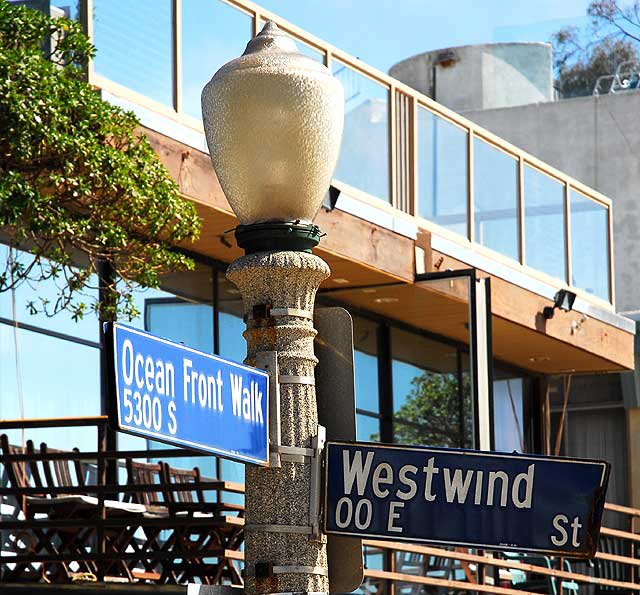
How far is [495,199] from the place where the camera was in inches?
637

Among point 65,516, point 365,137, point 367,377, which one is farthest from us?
point 367,377

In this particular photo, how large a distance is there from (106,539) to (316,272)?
657cm

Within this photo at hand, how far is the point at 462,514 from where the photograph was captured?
13.3 feet

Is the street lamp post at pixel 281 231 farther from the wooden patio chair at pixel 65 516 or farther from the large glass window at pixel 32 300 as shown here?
the large glass window at pixel 32 300

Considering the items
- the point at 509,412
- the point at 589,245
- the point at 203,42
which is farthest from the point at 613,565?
the point at 203,42

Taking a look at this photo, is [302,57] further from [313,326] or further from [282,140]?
[313,326]

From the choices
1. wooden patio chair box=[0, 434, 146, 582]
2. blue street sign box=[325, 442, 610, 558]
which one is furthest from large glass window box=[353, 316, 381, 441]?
blue street sign box=[325, 442, 610, 558]

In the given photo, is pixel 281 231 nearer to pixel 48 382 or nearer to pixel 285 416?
pixel 285 416

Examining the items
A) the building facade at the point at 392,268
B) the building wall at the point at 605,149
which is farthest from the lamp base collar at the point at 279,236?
the building wall at the point at 605,149

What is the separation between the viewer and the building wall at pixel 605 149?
95.3 ft

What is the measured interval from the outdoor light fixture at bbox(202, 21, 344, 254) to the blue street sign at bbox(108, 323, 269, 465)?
429 millimetres

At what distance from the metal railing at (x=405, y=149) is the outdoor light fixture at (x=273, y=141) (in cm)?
672

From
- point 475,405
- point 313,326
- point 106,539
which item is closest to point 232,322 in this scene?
point 475,405

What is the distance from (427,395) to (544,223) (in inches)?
94.3
